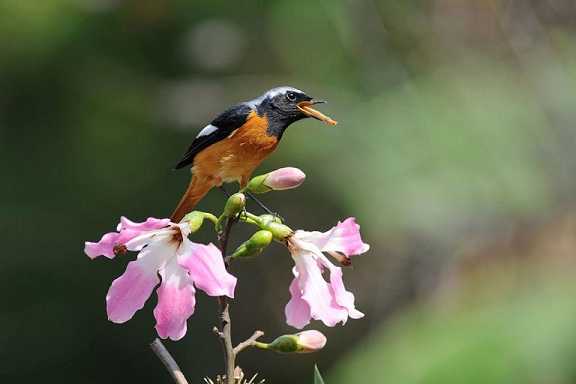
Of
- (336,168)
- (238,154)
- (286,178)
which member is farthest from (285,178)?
(336,168)

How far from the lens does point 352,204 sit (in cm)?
355

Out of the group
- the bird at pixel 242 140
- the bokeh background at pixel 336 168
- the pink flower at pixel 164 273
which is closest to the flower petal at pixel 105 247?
the pink flower at pixel 164 273

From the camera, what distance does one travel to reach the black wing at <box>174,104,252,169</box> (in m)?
0.81

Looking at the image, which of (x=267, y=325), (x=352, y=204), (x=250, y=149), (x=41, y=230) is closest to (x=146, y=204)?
(x=41, y=230)

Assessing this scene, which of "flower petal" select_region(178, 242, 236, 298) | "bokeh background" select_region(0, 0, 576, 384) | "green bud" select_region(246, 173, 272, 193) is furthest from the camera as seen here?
"bokeh background" select_region(0, 0, 576, 384)

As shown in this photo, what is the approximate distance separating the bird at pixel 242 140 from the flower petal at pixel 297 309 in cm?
11

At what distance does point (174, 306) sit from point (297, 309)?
0.10 m

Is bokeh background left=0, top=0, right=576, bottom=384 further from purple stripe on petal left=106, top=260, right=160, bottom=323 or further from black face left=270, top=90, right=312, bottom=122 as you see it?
purple stripe on petal left=106, top=260, right=160, bottom=323

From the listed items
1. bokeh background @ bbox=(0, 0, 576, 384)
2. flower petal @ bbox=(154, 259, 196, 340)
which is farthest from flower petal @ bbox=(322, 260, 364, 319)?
bokeh background @ bbox=(0, 0, 576, 384)

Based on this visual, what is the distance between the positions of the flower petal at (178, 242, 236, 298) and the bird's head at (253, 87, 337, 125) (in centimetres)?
17

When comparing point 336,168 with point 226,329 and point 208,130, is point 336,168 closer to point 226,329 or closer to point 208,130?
point 208,130

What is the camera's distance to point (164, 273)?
26.2 inches

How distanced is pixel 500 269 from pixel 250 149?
2386 millimetres

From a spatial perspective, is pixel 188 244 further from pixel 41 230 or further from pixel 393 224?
pixel 41 230
